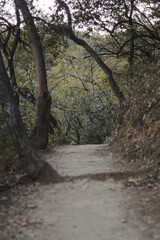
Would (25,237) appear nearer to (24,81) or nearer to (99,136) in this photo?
(24,81)

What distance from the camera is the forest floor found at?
3.66 m

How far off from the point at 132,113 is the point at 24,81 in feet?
31.9

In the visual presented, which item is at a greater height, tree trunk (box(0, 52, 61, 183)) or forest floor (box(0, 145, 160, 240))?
tree trunk (box(0, 52, 61, 183))

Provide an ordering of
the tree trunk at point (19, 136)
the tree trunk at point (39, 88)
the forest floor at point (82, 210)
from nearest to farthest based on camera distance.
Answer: the forest floor at point (82, 210), the tree trunk at point (19, 136), the tree trunk at point (39, 88)

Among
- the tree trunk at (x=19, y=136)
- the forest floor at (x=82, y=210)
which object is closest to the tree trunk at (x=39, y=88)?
the tree trunk at (x=19, y=136)

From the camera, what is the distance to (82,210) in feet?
14.4

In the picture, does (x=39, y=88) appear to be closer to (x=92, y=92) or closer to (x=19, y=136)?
(x=19, y=136)

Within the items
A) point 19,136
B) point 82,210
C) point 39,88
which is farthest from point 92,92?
point 82,210

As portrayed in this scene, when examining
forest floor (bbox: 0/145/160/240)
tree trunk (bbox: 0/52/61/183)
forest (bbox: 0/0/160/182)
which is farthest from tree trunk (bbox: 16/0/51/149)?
forest floor (bbox: 0/145/160/240)

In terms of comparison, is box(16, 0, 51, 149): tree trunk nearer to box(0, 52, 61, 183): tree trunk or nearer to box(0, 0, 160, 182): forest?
box(0, 0, 160, 182): forest

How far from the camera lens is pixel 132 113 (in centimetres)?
953

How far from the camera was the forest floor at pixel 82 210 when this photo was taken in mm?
3658

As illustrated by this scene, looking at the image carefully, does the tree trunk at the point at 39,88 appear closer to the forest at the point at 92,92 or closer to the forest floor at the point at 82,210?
the forest at the point at 92,92

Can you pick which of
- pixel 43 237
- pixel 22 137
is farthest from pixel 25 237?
pixel 22 137
